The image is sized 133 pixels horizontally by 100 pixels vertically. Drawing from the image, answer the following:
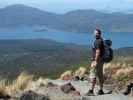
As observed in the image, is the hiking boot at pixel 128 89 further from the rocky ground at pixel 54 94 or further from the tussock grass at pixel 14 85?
the tussock grass at pixel 14 85

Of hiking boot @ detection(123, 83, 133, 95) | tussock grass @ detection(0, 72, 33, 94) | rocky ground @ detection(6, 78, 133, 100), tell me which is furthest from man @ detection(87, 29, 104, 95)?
tussock grass @ detection(0, 72, 33, 94)

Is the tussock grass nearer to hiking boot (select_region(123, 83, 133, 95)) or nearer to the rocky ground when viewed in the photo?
the rocky ground

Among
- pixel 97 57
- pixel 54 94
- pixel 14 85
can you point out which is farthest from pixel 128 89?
pixel 14 85

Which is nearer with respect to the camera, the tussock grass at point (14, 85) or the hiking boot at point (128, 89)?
the tussock grass at point (14, 85)

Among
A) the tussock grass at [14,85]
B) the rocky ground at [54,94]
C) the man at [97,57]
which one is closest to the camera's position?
the rocky ground at [54,94]

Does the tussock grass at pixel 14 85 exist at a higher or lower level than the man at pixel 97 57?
lower

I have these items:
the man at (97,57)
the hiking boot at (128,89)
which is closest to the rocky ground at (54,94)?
the hiking boot at (128,89)

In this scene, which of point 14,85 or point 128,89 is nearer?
point 128,89

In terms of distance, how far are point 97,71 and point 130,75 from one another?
283 inches

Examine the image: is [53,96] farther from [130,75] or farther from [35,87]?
[130,75]

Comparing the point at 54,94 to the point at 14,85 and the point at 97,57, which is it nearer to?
the point at 97,57

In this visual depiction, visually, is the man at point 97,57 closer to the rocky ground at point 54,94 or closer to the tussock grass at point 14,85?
the rocky ground at point 54,94

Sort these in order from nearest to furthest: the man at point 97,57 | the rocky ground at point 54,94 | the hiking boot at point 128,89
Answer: the rocky ground at point 54,94 → the man at point 97,57 → the hiking boot at point 128,89

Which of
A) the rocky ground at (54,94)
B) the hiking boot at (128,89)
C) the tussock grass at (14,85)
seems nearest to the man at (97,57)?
the rocky ground at (54,94)
